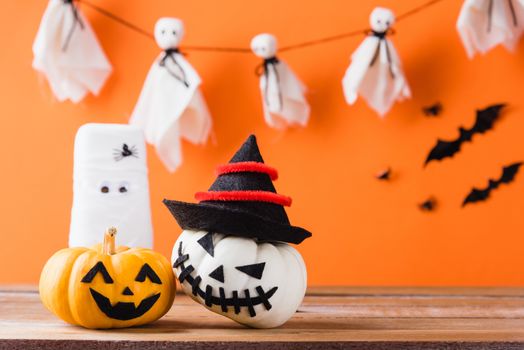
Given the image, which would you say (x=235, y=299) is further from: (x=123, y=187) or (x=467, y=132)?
(x=467, y=132)

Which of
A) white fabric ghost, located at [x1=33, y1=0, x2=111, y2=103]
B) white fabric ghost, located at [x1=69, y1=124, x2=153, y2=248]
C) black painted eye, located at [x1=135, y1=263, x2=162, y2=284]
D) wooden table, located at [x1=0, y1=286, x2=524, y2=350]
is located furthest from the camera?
white fabric ghost, located at [x1=33, y1=0, x2=111, y2=103]

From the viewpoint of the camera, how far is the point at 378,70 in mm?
1769

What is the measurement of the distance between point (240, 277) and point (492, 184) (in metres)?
1.30

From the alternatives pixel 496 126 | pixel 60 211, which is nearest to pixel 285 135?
pixel 496 126

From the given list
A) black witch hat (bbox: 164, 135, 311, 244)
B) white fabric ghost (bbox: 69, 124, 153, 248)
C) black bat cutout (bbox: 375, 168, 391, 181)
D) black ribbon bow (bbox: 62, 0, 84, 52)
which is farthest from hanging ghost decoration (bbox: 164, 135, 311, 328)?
black ribbon bow (bbox: 62, 0, 84, 52)

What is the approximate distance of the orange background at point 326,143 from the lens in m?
1.85

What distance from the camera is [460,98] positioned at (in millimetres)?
1854

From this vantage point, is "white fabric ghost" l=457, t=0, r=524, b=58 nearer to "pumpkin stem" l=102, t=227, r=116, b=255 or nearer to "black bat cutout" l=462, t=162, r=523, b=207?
"black bat cutout" l=462, t=162, r=523, b=207

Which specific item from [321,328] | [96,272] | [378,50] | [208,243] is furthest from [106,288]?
[378,50]

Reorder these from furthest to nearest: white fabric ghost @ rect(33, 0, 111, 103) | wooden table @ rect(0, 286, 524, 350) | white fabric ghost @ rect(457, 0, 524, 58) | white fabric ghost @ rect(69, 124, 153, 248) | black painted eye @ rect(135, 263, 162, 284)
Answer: white fabric ghost @ rect(33, 0, 111, 103)
white fabric ghost @ rect(457, 0, 524, 58)
white fabric ghost @ rect(69, 124, 153, 248)
black painted eye @ rect(135, 263, 162, 284)
wooden table @ rect(0, 286, 524, 350)

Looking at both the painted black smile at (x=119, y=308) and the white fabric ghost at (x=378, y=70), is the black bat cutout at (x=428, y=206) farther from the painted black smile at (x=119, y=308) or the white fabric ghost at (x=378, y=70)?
the painted black smile at (x=119, y=308)

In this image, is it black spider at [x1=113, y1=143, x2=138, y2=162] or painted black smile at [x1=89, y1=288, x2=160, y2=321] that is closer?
painted black smile at [x1=89, y1=288, x2=160, y2=321]

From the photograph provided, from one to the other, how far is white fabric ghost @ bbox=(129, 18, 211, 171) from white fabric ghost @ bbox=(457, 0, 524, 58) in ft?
2.53

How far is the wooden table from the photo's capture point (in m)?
0.69
